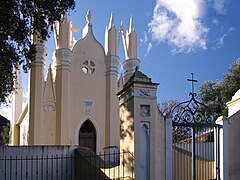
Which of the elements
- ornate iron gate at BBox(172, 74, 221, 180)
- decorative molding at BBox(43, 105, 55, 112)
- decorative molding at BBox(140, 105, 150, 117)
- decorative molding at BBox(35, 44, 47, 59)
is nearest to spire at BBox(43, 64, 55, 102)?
decorative molding at BBox(43, 105, 55, 112)

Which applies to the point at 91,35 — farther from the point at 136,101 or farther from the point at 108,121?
the point at 136,101

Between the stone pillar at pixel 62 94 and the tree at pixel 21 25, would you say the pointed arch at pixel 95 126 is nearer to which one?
the stone pillar at pixel 62 94

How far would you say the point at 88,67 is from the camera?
21.7m

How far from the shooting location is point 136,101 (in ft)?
30.2

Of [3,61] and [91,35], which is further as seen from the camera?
[91,35]

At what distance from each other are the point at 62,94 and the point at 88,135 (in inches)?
114

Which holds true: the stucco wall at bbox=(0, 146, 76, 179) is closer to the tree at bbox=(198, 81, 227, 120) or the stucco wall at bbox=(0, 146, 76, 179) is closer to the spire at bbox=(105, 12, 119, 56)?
the spire at bbox=(105, 12, 119, 56)

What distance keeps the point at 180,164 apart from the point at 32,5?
6284mm

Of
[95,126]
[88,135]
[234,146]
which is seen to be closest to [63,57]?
[95,126]

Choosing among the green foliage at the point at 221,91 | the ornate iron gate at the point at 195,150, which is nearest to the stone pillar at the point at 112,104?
the green foliage at the point at 221,91

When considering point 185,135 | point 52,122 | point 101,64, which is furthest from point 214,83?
point 185,135

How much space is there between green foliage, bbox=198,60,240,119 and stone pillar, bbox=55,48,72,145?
812 centimetres

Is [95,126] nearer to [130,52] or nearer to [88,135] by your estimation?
[88,135]

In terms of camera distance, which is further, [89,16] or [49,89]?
[89,16]
